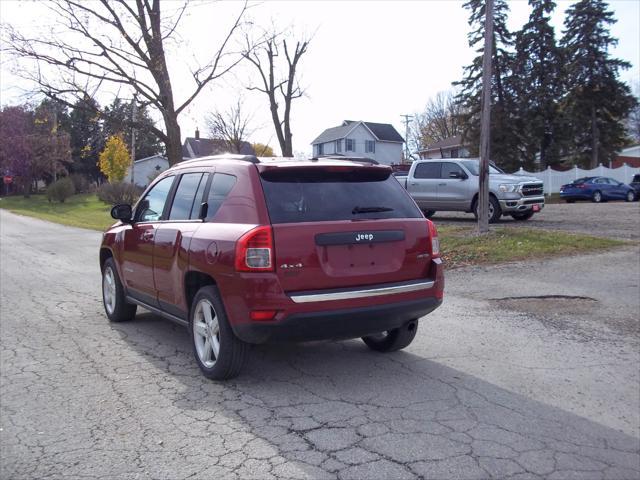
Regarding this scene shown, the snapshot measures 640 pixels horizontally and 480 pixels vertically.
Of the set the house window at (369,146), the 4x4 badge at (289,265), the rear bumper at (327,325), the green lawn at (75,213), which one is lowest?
the green lawn at (75,213)

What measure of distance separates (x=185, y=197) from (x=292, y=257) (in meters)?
1.75

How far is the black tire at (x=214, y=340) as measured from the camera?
465 cm

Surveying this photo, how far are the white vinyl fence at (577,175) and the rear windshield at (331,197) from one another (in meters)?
33.7

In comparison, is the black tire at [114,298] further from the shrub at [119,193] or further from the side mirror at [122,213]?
the shrub at [119,193]

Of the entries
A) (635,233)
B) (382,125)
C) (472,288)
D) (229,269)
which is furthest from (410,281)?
(382,125)

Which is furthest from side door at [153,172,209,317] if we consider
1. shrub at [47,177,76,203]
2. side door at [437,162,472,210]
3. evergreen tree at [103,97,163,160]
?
shrub at [47,177,76,203]

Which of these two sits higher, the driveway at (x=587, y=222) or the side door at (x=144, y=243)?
the side door at (x=144, y=243)

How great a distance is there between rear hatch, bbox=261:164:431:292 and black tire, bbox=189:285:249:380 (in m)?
0.67

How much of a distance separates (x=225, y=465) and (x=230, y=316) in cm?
124

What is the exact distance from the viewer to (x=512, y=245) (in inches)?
475

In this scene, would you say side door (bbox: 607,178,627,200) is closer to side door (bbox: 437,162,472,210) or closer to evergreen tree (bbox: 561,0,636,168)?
evergreen tree (bbox: 561,0,636,168)

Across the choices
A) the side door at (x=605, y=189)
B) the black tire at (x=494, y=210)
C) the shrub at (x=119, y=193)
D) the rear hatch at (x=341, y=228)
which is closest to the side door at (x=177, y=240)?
the rear hatch at (x=341, y=228)

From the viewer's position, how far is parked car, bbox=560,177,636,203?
3203cm

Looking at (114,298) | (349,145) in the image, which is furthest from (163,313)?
(349,145)
